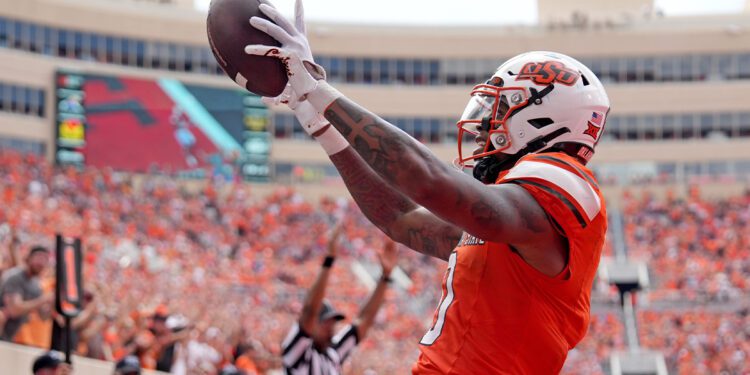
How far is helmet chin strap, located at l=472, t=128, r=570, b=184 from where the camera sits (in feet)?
11.2

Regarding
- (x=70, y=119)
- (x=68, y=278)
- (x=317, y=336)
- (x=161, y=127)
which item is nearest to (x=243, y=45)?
(x=317, y=336)

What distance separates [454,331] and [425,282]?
998 inches

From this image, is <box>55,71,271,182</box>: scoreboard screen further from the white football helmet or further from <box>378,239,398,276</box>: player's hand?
the white football helmet

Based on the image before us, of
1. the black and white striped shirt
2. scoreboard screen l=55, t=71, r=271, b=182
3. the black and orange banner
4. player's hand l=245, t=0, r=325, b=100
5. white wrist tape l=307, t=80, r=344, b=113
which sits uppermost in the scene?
player's hand l=245, t=0, r=325, b=100

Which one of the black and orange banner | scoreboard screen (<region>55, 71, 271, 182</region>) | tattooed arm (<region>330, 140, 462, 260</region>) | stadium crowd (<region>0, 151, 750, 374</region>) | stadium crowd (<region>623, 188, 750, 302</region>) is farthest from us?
scoreboard screen (<region>55, 71, 271, 182</region>)

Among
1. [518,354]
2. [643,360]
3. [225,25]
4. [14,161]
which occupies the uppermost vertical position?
[225,25]

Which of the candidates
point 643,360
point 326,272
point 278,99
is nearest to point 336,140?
point 278,99

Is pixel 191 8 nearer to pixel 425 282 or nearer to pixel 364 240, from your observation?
pixel 364 240

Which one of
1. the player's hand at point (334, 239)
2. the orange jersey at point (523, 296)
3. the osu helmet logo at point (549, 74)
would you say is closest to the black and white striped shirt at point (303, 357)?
the player's hand at point (334, 239)

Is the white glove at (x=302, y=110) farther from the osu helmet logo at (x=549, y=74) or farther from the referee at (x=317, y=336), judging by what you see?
the referee at (x=317, y=336)

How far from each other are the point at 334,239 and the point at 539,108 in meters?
3.73

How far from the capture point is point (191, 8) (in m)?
43.0

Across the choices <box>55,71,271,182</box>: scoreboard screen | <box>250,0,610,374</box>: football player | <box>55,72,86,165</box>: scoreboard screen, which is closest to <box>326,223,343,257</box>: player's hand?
<box>250,0,610,374</box>: football player

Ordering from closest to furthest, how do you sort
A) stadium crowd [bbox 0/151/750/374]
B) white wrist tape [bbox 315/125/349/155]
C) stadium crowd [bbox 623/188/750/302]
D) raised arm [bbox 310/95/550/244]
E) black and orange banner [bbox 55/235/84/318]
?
raised arm [bbox 310/95/550/244]
white wrist tape [bbox 315/125/349/155]
black and orange banner [bbox 55/235/84/318]
stadium crowd [bbox 0/151/750/374]
stadium crowd [bbox 623/188/750/302]
